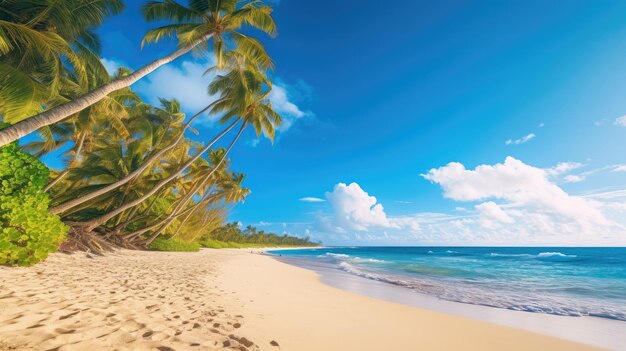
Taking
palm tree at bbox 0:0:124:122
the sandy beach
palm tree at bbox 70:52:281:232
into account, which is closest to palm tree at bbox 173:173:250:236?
palm tree at bbox 70:52:281:232

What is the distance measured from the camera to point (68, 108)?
6348 mm

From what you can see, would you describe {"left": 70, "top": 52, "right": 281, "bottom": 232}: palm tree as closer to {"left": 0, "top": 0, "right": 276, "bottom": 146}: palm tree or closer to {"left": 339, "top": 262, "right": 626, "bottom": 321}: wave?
{"left": 0, "top": 0, "right": 276, "bottom": 146}: palm tree

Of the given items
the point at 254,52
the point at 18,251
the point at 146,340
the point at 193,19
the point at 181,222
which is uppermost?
the point at 193,19

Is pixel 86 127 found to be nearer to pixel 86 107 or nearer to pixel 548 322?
→ pixel 86 107

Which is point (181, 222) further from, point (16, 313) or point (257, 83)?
point (16, 313)

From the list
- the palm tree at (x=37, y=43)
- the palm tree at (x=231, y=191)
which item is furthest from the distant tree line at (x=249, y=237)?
the palm tree at (x=37, y=43)

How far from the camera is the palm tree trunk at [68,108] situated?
5.39 m

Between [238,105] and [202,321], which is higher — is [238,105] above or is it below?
above

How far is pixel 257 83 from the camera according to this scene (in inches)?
679

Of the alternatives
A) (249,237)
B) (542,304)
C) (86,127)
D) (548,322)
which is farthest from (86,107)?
(249,237)

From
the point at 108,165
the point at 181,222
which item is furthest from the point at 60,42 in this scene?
the point at 181,222

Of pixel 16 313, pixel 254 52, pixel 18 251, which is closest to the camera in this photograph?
pixel 16 313

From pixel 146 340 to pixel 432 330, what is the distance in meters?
4.66

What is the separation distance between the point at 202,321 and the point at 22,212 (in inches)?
226
